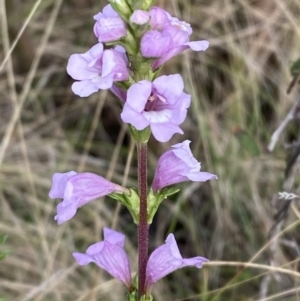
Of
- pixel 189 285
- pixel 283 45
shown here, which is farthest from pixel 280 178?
pixel 283 45

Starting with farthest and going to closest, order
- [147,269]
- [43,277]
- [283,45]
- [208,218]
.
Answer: [283,45], [208,218], [43,277], [147,269]

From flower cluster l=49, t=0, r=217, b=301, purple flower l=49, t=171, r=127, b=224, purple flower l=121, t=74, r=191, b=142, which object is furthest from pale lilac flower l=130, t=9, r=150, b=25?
purple flower l=49, t=171, r=127, b=224

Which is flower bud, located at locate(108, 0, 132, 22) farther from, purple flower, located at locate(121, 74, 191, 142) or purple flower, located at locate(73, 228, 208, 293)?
purple flower, located at locate(73, 228, 208, 293)

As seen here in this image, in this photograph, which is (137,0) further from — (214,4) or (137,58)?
(214,4)

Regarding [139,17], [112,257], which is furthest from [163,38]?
[112,257]

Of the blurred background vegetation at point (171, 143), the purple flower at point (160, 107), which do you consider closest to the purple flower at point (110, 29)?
the purple flower at point (160, 107)
